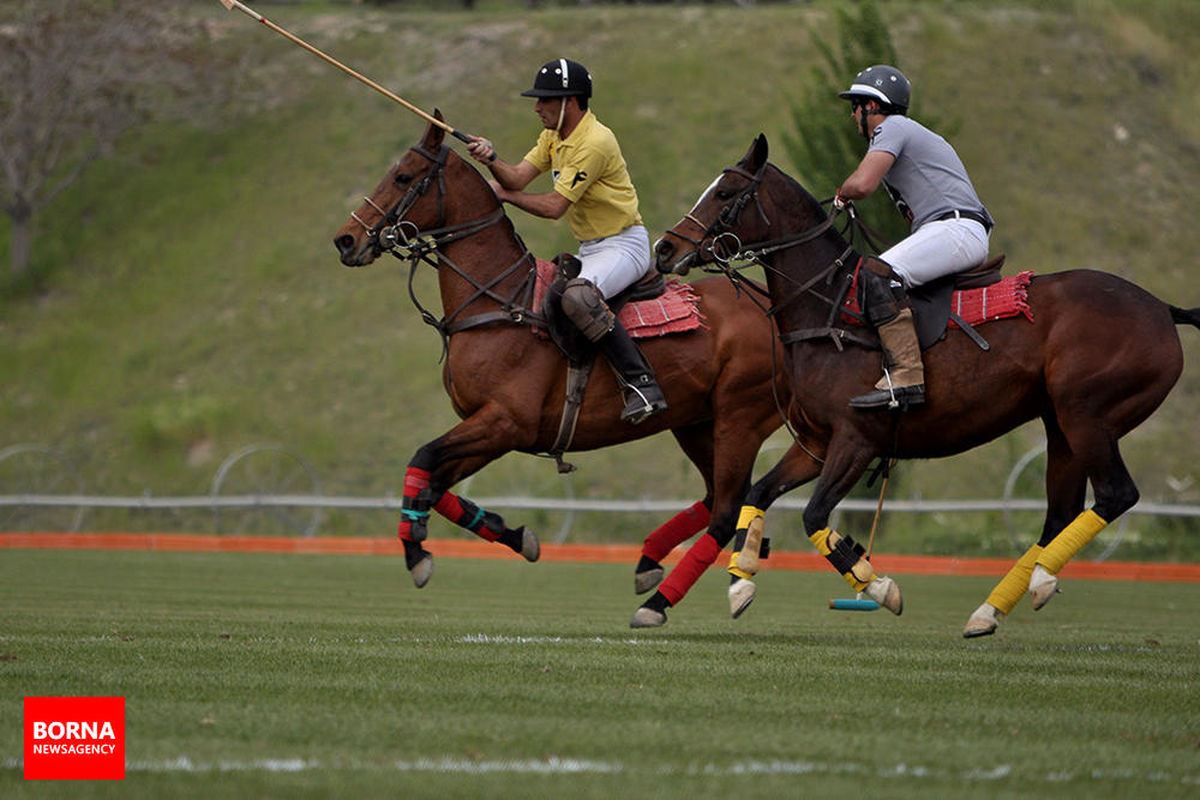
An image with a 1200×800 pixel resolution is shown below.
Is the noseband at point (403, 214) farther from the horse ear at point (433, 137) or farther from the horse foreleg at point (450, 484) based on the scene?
the horse foreleg at point (450, 484)

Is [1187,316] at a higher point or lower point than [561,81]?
lower

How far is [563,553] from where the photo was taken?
2302cm

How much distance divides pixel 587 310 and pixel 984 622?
3002 mm

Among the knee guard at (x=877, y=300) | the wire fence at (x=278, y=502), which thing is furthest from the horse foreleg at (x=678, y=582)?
the wire fence at (x=278, y=502)

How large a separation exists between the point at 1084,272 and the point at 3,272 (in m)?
33.4

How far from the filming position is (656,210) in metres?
36.7

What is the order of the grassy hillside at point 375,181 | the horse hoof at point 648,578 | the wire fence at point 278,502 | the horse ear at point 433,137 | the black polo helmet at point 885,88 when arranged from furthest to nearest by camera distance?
1. the grassy hillside at point 375,181
2. the wire fence at point 278,502
3. the horse hoof at point 648,578
4. the horse ear at point 433,137
5. the black polo helmet at point 885,88

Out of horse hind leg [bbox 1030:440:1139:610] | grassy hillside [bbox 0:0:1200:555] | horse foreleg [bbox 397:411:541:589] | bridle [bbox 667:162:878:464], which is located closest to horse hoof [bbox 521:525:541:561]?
horse foreleg [bbox 397:411:541:589]

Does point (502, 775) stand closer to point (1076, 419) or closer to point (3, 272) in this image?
point (1076, 419)

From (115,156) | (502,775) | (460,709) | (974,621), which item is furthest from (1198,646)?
(115,156)

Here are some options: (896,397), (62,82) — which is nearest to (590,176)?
(896,397)

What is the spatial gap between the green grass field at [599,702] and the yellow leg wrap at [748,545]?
428 millimetres

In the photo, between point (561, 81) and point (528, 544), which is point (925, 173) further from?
point (528, 544)

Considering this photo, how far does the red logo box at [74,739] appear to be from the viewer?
190 inches
